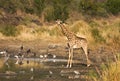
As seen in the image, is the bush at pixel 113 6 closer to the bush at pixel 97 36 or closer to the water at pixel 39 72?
the bush at pixel 97 36

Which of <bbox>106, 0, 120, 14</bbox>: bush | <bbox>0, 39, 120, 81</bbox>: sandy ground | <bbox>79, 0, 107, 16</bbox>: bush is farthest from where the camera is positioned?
<bbox>79, 0, 107, 16</bbox>: bush

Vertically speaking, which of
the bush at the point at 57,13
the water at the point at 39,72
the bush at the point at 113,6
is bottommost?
the water at the point at 39,72

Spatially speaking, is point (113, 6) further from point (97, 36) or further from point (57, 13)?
point (97, 36)

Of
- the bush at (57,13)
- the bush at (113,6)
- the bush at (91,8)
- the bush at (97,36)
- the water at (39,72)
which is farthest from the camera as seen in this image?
the bush at (91,8)

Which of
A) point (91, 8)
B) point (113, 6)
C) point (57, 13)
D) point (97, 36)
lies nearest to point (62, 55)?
point (97, 36)

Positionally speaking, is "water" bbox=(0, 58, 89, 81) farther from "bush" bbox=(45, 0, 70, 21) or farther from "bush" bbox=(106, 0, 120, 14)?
"bush" bbox=(106, 0, 120, 14)

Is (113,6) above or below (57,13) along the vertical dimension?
above

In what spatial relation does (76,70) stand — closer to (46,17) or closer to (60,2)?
(46,17)

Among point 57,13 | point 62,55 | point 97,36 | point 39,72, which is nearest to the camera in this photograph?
point 39,72

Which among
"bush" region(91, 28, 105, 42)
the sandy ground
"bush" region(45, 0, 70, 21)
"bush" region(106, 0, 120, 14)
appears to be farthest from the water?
"bush" region(106, 0, 120, 14)

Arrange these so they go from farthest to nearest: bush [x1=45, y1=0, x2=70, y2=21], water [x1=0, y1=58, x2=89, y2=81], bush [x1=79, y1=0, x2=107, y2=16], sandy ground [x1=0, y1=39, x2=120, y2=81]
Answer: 1. bush [x1=79, y1=0, x2=107, y2=16]
2. bush [x1=45, y1=0, x2=70, y2=21]
3. sandy ground [x1=0, y1=39, x2=120, y2=81]
4. water [x1=0, y1=58, x2=89, y2=81]

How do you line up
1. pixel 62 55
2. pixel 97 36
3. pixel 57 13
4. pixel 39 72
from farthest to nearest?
pixel 57 13 → pixel 97 36 → pixel 62 55 → pixel 39 72

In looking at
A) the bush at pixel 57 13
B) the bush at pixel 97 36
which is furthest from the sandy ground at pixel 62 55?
the bush at pixel 57 13

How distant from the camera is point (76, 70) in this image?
16.5m
